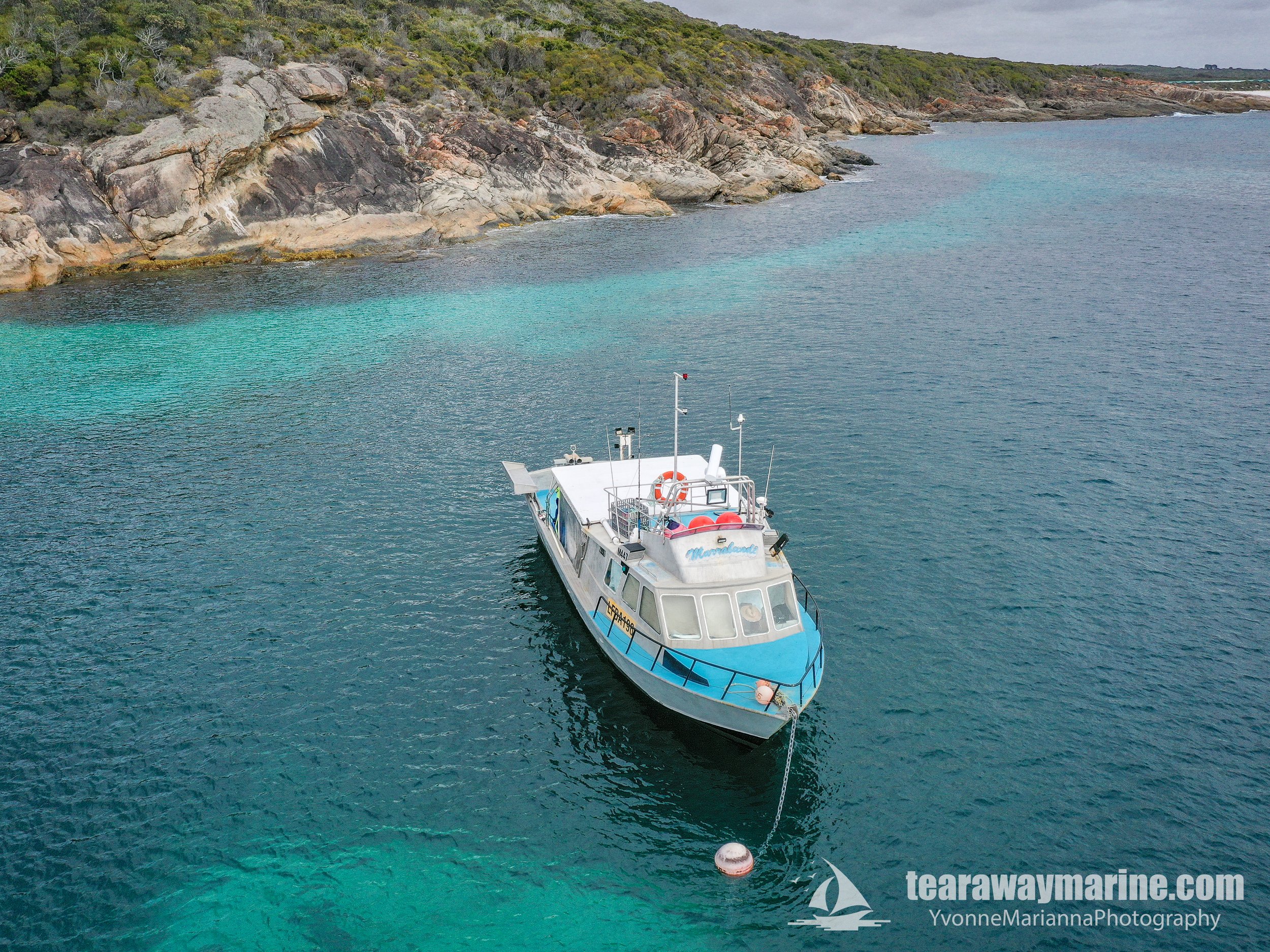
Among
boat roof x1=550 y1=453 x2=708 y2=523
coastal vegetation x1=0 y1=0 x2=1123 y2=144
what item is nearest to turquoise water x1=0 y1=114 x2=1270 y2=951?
boat roof x1=550 y1=453 x2=708 y2=523

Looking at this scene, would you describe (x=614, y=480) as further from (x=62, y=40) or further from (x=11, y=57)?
(x=62, y=40)

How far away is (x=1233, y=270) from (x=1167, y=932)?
83190 millimetres

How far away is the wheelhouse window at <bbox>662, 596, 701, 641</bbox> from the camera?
3106 centimetres

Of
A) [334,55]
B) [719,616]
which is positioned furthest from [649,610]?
[334,55]

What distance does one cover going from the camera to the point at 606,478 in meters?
40.8

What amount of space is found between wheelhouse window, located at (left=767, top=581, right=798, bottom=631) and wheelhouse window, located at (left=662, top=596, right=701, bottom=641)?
2744 mm

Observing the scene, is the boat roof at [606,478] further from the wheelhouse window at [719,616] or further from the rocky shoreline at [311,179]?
the rocky shoreline at [311,179]

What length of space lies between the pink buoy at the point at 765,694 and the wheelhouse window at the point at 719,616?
260 cm

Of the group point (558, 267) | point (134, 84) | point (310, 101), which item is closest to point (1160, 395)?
point (558, 267)

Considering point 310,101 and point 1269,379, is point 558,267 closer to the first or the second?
point 310,101

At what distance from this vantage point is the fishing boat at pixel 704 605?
29.3 metres

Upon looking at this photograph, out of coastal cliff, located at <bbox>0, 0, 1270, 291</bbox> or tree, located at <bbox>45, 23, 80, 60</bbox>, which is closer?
coastal cliff, located at <bbox>0, 0, 1270, 291</bbox>

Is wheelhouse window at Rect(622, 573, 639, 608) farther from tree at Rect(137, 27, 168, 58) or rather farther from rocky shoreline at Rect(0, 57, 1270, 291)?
tree at Rect(137, 27, 168, 58)

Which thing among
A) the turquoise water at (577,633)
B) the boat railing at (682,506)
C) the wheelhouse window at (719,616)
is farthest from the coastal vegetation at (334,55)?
the wheelhouse window at (719,616)
